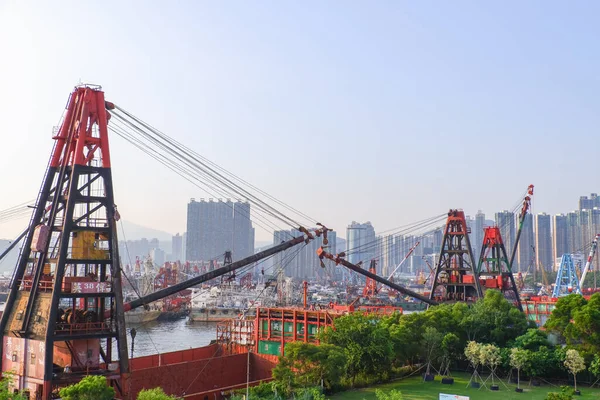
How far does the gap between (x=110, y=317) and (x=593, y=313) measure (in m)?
30.4

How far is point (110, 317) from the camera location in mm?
31625

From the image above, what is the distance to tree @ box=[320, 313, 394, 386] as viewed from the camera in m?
39.4

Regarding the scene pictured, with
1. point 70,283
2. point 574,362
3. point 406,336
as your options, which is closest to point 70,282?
point 70,283

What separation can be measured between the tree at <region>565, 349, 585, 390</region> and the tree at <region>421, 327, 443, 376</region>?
27.7 feet

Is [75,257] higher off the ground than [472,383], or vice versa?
[75,257]

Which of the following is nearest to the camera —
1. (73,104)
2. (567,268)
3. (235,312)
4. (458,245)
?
(73,104)

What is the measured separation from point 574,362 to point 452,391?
7613 mm

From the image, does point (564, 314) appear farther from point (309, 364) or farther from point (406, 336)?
point (309, 364)

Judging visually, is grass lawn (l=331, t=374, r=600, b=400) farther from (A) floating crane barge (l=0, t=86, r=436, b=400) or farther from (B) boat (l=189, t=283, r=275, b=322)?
(B) boat (l=189, t=283, r=275, b=322)

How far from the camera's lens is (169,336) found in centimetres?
9800

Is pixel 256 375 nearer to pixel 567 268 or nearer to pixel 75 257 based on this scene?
pixel 75 257

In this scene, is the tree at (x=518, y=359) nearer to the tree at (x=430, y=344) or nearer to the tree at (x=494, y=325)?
the tree at (x=430, y=344)

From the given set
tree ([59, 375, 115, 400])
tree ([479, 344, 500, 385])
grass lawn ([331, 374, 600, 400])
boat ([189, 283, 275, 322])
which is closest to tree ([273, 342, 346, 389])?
grass lawn ([331, 374, 600, 400])

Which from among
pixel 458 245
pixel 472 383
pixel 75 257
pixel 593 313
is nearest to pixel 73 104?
pixel 75 257
